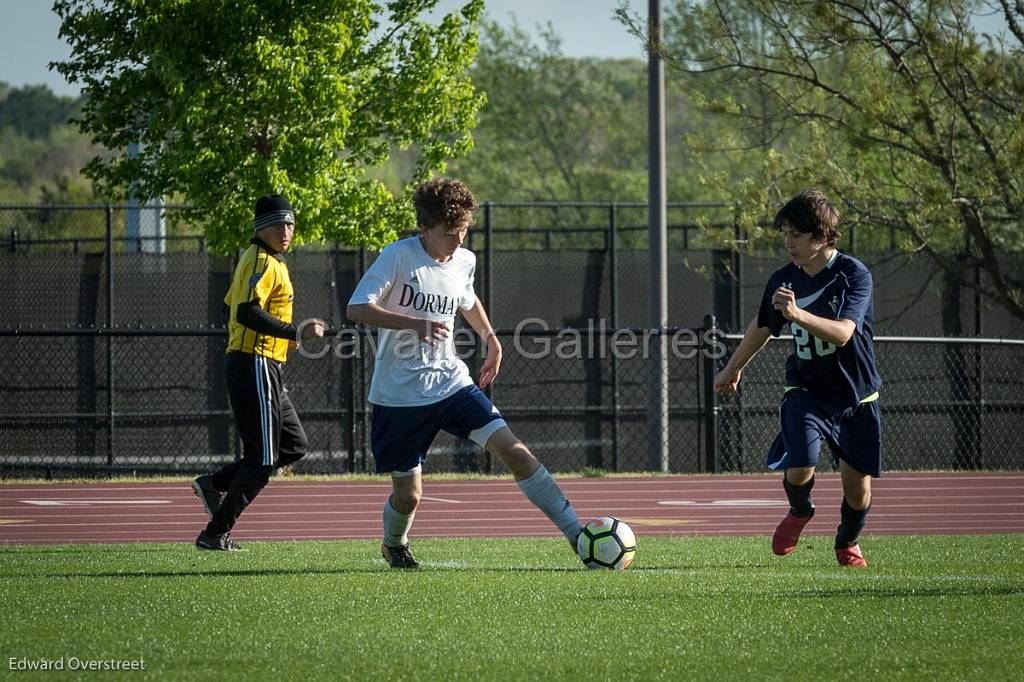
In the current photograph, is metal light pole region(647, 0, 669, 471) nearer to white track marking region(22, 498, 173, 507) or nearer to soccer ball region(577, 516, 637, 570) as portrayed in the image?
white track marking region(22, 498, 173, 507)

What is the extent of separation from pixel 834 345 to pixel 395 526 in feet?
8.38

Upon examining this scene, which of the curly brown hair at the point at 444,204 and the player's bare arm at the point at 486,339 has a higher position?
the curly brown hair at the point at 444,204

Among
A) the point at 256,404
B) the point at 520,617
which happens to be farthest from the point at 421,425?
the point at 520,617

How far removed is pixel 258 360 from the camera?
835cm

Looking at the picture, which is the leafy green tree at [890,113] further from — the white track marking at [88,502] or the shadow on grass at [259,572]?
the shadow on grass at [259,572]

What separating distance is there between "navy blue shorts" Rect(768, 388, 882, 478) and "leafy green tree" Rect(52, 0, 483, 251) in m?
9.16

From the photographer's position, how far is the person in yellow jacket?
8.26 m

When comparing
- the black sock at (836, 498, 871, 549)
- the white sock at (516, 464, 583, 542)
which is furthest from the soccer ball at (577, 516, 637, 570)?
the black sock at (836, 498, 871, 549)

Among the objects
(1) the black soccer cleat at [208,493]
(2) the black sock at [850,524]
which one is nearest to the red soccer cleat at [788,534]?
(2) the black sock at [850,524]

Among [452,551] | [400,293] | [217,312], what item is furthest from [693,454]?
[400,293]

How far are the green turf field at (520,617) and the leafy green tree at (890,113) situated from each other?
9259 mm

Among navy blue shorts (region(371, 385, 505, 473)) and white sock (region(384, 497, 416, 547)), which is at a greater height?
navy blue shorts (region(371, 385, 505, 473))
